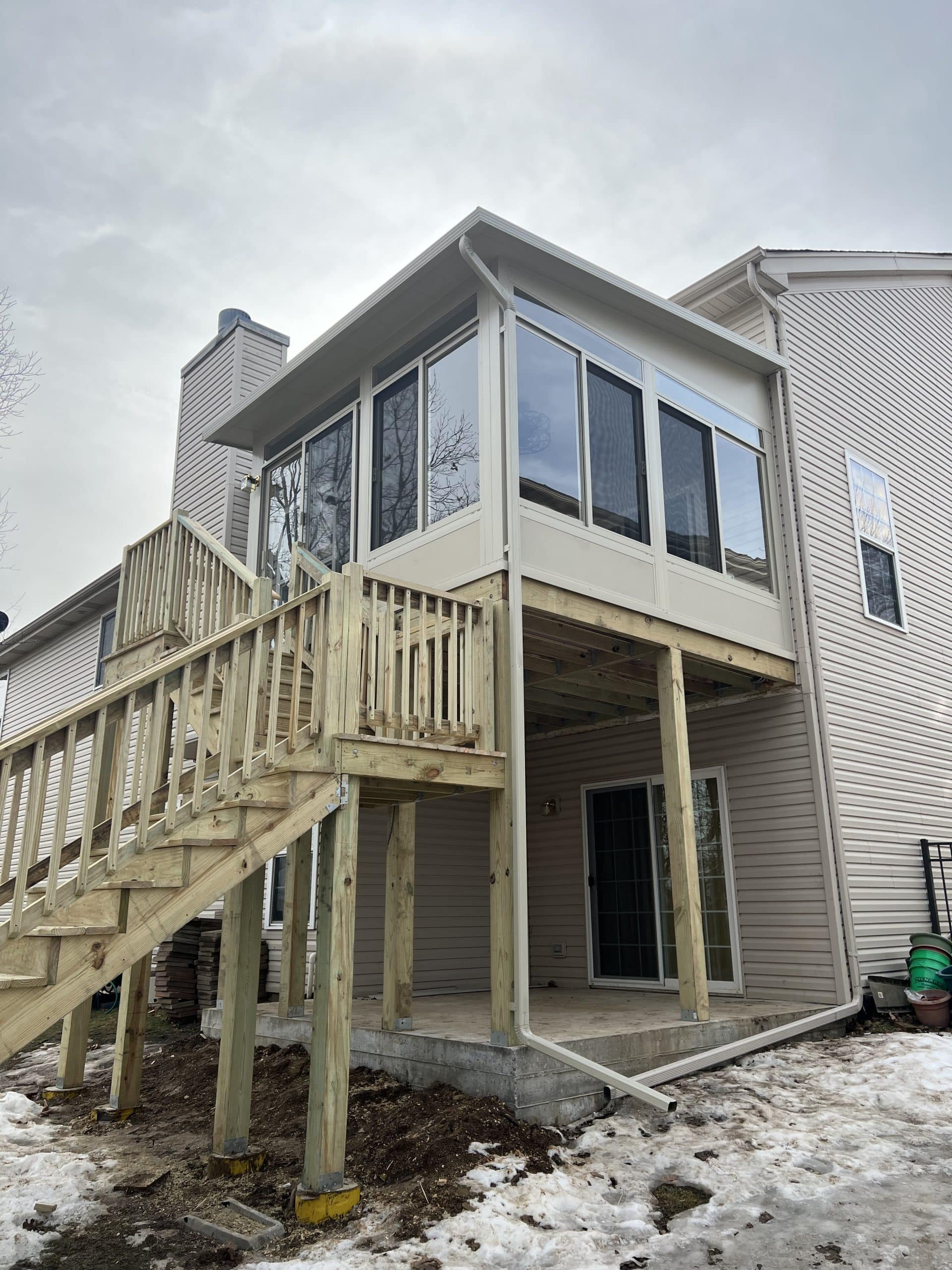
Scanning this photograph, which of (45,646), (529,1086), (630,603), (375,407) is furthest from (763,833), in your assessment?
(45,646)

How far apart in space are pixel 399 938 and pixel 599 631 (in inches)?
99.3

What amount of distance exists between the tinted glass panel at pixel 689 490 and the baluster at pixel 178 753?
14.6ft

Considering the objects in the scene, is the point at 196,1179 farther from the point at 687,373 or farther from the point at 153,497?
the point at 153,497

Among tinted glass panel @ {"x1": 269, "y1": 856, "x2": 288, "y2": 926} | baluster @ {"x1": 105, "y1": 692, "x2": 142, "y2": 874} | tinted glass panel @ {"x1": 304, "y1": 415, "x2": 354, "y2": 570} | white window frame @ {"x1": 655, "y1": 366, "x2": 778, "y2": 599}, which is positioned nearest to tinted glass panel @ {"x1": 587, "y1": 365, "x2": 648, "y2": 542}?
white window frame @ {"x1": 655, "y1": 366, "x2": 778, "y2": 599}

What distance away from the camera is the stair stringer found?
3.22 m

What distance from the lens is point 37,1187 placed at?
4.43 metres

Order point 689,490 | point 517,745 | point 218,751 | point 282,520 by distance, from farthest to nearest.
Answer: point 282,520 < point 689,490 < point 218,751 < point 517,745

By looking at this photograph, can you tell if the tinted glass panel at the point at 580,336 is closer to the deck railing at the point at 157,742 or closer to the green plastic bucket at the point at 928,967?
the deck railing at the point at 157,742

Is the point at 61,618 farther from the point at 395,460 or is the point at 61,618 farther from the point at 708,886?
the point at 708,886

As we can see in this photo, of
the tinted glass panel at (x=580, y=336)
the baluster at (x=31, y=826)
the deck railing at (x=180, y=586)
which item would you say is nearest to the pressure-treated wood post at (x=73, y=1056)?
the deck railing at (x=180, y=586)

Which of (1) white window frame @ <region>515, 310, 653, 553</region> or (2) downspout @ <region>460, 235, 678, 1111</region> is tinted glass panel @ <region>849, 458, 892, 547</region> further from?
(2) downspout @ <region>460, 235, 678, 1111</region>

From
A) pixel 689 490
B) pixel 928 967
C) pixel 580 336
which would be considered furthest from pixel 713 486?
pixel 928 967

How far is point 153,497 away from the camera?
78.6 ft

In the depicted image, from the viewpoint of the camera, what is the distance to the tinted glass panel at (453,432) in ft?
20.9
